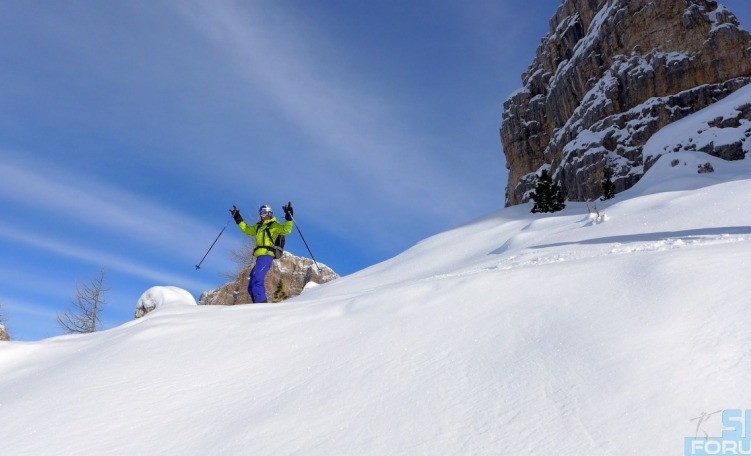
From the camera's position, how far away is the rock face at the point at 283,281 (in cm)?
2552

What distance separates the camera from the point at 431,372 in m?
2.63

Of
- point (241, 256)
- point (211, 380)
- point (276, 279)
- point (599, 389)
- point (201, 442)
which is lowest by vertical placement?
point (599, 389)

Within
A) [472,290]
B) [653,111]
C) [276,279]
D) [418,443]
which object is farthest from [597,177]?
[418,443]

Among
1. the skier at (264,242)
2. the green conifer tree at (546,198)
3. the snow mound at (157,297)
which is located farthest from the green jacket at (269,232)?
the green conifer tree at (546,198)

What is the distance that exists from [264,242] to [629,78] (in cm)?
3852

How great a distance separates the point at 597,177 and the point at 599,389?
1432 inches

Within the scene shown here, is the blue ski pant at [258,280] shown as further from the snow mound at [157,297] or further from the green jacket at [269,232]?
the snow mound at [157,297]

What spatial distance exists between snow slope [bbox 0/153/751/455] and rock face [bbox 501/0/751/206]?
99.4ft

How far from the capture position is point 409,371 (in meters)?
2.70

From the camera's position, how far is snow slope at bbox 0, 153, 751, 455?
191cm

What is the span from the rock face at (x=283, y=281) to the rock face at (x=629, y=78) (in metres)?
20.1

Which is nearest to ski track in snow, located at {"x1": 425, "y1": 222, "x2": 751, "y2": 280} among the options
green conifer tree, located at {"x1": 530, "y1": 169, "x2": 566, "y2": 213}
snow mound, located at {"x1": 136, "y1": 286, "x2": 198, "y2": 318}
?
snow mound, located at {"x1": 136, "y1": 286, "x2": 198, "y2": 318}

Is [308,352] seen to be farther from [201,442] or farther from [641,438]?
[641,438]

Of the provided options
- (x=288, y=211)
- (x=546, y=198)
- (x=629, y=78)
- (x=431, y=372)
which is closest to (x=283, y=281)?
(x=546, y=198)
